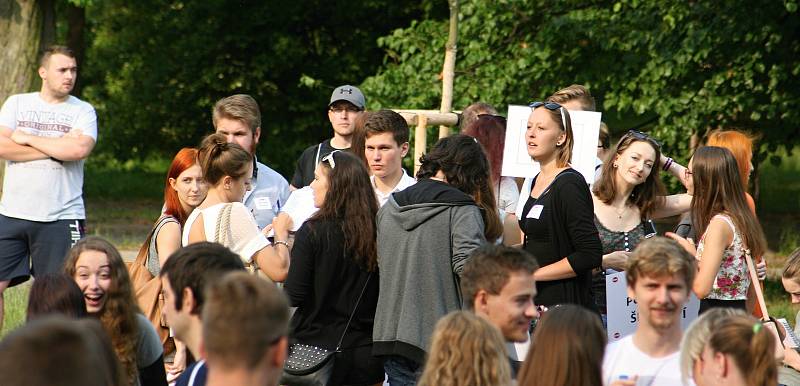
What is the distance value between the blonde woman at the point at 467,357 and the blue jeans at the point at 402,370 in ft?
6.09

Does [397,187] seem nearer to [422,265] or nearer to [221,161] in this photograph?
[221,161]

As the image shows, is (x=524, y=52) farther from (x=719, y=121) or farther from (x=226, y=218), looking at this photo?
(x=226, y=218)

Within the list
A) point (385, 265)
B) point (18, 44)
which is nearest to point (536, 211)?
point (385, 265)

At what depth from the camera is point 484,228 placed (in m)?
5.59

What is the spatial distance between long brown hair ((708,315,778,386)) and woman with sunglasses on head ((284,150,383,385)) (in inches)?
88.6

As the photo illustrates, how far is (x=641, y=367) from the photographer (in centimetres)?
431

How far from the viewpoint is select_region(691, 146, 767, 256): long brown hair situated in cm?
600

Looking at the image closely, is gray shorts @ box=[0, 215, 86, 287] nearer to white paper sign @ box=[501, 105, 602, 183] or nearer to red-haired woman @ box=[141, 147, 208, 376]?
red-haired woman @ box=[141, 147, 208, 376]

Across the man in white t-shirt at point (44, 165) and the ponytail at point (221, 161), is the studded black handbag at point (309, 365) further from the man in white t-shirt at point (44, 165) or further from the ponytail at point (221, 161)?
the man in white t-shirt at point (44, 165)

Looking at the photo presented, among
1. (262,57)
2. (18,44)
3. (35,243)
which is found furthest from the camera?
(262,57)

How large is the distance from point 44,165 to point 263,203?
1.85m

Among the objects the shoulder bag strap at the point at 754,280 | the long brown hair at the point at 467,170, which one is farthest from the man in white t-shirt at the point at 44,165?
the shoulder bag strap at the point at 754,280

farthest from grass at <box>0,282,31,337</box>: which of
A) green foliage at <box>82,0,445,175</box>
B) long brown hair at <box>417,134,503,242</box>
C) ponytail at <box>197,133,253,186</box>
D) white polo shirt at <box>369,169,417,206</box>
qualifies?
green foliage at <box>82,0,445,175</box>

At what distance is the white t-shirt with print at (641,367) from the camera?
4266mm
